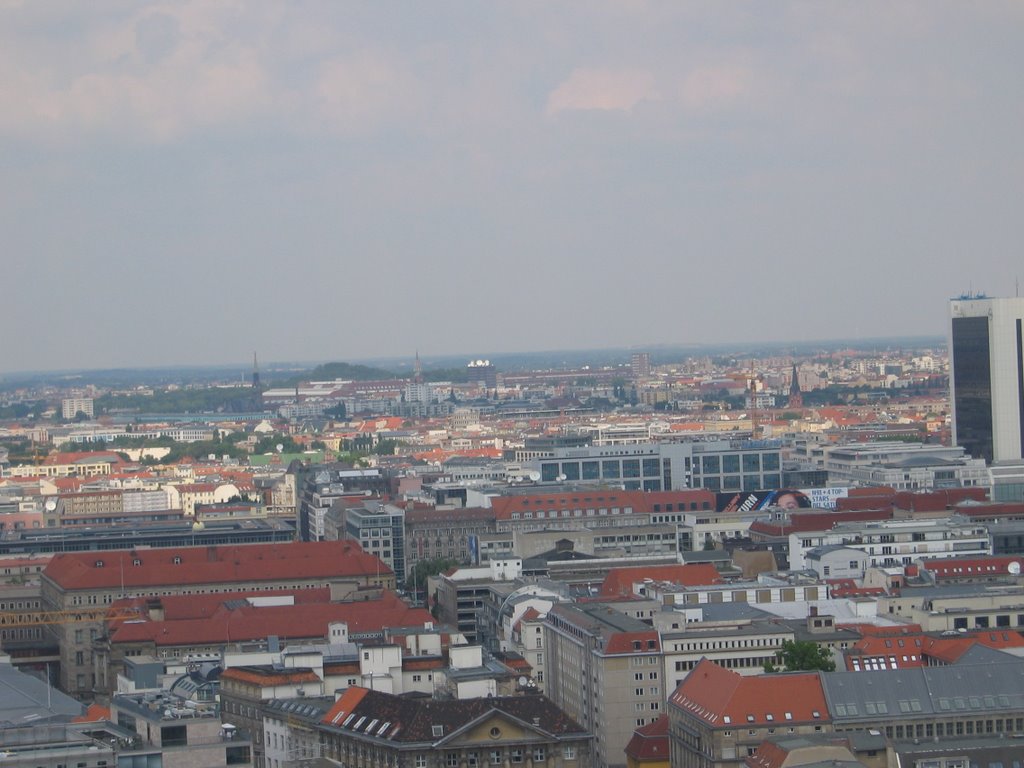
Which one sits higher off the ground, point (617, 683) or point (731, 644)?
point (731, 644)

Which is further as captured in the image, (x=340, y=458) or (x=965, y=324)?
(x=340, y=458)

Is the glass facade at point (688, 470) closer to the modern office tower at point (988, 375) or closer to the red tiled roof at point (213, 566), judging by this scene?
the modern office tower at point (988, 375)

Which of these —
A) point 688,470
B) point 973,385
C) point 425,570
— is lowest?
point 425,570

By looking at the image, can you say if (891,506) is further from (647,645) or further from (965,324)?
(647,645)

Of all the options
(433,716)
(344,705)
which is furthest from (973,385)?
(433,716)

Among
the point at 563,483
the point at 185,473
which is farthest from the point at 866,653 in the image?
the point at 185,473

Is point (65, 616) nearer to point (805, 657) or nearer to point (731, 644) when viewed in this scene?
point (731, 644)
